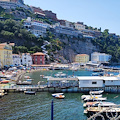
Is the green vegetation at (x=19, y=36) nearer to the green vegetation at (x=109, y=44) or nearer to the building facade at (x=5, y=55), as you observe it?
the building facade at (x=5, y=55)

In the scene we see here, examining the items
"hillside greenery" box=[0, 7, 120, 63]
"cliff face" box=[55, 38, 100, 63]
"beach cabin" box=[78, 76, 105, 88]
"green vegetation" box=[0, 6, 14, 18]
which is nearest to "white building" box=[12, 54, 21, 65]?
"hillside greenery" box=[0, 7, 120, 63]

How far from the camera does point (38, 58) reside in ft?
332

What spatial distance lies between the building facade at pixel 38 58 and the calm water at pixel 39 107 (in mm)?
64559

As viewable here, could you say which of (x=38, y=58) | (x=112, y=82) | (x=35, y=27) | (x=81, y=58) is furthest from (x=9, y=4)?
(x=112, y=82)

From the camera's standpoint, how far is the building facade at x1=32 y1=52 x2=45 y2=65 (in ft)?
331

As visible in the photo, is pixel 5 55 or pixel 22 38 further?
pixel 22 38

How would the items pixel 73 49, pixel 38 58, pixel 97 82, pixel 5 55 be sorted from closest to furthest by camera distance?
pixel 97 82, pixel 5 55, pixel 38 58, pixel 73 49

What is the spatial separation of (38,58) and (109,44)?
351ft

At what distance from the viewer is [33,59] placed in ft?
335

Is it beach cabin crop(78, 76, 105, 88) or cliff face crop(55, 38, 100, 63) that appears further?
cliff face crop(55, 38, 100, 63)

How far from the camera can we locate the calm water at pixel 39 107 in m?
24.5

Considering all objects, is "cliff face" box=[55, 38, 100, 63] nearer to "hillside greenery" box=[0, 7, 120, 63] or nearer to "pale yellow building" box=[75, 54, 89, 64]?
"pale yellow building" box=[75, 54, 89, 64]

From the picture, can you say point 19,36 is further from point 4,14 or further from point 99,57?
point 99,57

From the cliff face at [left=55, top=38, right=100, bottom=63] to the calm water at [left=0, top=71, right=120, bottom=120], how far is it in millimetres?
82754
